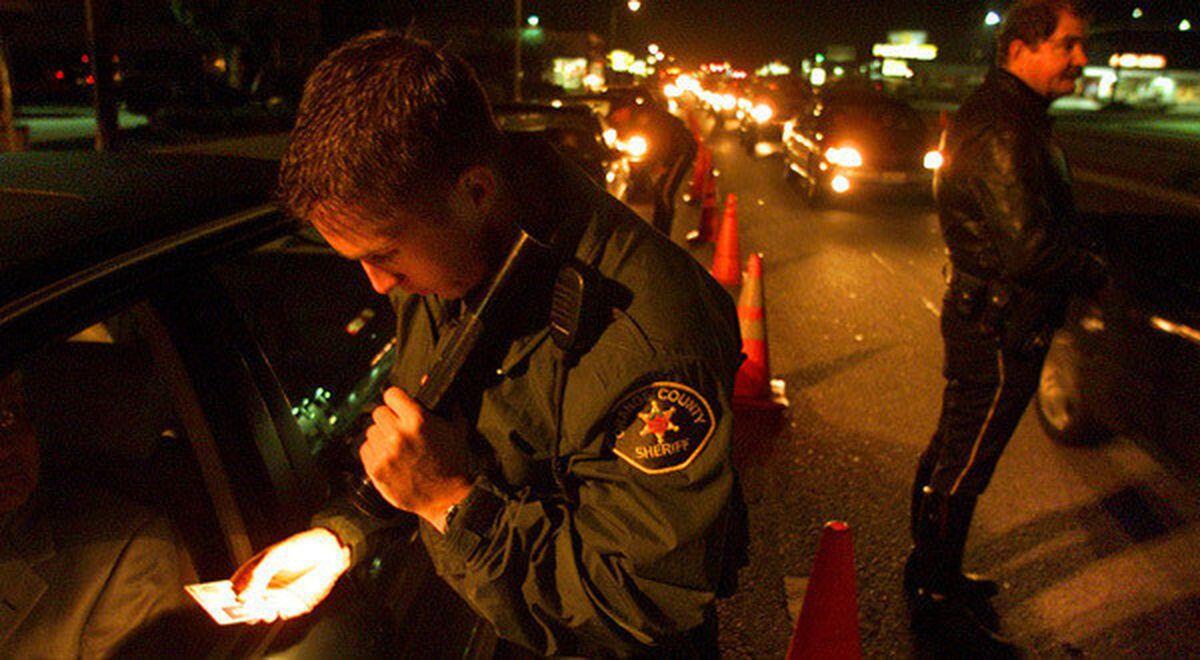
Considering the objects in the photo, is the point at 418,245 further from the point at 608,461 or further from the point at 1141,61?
the point at 1141,61

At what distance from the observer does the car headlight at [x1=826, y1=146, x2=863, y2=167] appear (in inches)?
472

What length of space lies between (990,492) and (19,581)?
12.5 ft

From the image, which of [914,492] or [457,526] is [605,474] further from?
[914,492]

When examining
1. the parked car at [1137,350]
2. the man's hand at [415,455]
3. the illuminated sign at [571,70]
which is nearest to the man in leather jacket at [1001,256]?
the parked car at [1137,350]

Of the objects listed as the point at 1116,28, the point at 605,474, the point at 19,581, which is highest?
the point at 1116,28

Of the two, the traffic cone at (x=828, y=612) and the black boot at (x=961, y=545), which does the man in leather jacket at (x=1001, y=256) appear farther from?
the traffic cone at (x=828, y=612)

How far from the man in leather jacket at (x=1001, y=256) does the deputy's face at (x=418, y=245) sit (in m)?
1.92

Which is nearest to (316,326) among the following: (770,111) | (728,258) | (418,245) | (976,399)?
(418,245)

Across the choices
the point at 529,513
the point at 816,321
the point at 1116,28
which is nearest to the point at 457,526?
the point at 529,513

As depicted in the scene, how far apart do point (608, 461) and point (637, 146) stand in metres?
8.11

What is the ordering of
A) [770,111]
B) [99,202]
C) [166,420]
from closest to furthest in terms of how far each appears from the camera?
[99,202], [166,420], [770,111]

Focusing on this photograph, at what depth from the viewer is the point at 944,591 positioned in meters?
3.05

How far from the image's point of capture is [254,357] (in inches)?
62.9

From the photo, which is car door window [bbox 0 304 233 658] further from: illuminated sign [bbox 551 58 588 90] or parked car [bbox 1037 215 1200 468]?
illuminated sign [bbox 551 58 588 90]
